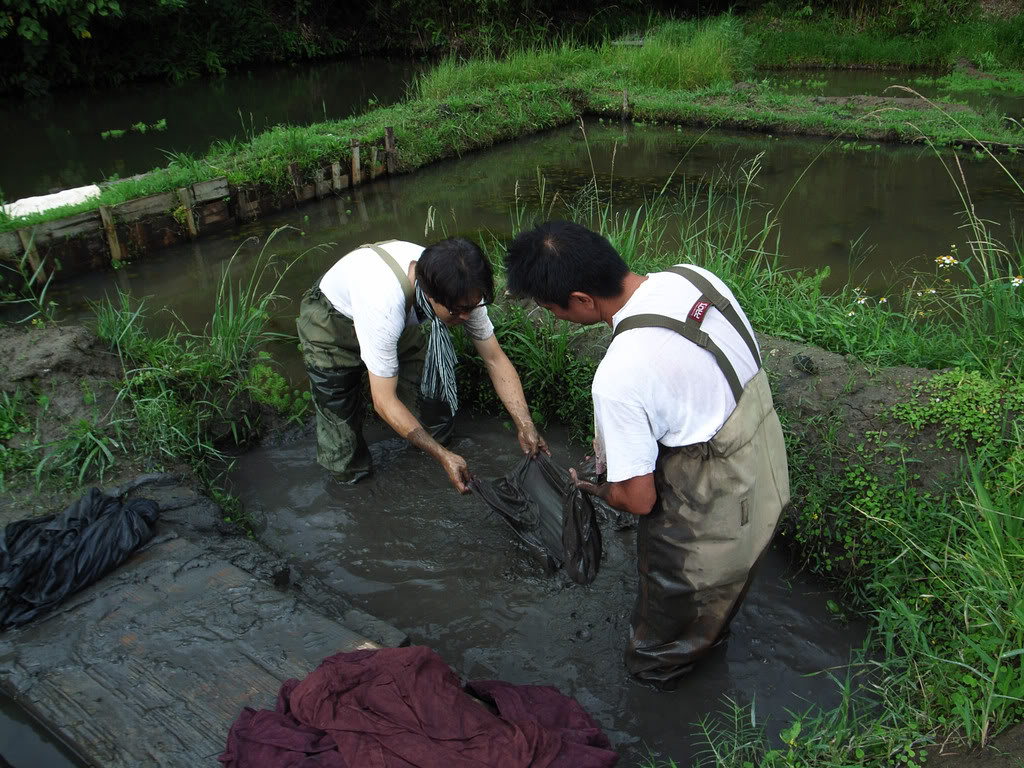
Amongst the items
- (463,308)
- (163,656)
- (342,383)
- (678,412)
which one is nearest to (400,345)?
(342,383)

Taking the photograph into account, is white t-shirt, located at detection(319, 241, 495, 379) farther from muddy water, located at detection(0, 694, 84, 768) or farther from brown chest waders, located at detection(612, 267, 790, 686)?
muddy water, located at detection(0, 694, 84, 768)

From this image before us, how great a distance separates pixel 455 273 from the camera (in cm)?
269

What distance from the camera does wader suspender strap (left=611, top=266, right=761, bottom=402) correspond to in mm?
2031

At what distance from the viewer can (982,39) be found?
16.6 metres

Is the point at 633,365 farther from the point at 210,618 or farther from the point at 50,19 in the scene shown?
the point at 50,19

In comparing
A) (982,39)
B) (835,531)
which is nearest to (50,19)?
(835,531)

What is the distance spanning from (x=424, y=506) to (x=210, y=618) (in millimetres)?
1347

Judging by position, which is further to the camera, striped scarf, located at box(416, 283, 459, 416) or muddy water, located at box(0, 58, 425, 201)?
muddy water, located at box(0, 58, 425, 201)

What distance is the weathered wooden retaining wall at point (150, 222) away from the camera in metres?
6.23

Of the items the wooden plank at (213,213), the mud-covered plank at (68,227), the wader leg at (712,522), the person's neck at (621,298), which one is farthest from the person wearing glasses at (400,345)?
the wooden plank at (213,213)

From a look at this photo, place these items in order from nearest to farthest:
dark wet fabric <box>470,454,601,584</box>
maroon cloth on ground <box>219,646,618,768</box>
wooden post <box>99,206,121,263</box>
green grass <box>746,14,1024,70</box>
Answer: maroon cloth on ground <box>219,646,618,768</box> < dark wet fabric <box>470,454,601,584</box> < wooden post <box>99,206,121,263</box> < green grass <box>746,14,1024,70</box>

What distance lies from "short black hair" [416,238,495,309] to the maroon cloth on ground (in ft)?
4.24

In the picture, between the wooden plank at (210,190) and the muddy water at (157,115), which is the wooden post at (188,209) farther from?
the muddy water at (157,115)

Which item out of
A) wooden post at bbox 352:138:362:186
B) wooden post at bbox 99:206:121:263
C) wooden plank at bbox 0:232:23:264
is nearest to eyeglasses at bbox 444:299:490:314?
wooden plank at bbox 0:232:23:264
